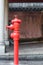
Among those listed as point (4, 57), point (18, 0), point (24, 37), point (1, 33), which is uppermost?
point (18, 0)

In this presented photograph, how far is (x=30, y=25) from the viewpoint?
66.6ft

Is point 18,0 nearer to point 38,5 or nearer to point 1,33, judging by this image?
point 38,5

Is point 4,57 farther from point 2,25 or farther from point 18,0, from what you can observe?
point 18,0

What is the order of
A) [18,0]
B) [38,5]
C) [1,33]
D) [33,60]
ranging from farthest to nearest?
[38,5] < [18,0] < [1,33] < [33,60]

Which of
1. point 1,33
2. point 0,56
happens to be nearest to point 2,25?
point 1,33

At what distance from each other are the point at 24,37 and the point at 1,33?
37.0 ft

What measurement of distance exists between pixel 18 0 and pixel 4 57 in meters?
12.4

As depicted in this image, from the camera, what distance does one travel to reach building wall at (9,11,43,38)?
20281 millimetres

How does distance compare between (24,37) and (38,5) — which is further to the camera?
(38,5)

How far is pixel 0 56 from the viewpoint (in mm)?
8477

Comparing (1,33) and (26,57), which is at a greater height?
(1,33)

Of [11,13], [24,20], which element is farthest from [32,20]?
[11,13]

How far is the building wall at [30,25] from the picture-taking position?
20281 mm

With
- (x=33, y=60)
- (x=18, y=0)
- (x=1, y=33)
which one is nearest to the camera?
(x=33, y=60)
